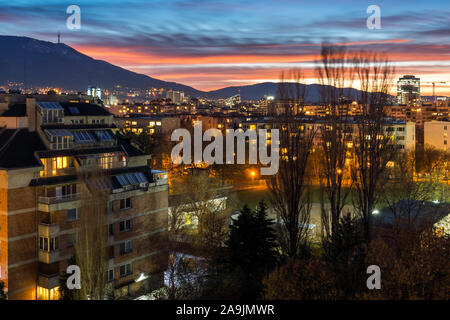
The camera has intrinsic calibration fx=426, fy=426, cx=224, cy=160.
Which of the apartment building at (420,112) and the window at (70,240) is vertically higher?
the apartment building at (420,112)

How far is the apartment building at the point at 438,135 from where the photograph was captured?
5912cm

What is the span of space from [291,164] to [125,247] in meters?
Result: 9.15

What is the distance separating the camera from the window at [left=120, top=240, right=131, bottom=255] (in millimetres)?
19266

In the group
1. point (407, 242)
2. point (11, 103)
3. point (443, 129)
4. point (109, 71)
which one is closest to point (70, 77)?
point (109, 71)

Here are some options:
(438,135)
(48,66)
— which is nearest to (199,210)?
(438,135)

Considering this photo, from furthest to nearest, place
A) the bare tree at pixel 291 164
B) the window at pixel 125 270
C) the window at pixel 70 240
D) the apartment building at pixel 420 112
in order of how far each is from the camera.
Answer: the apartment building at pixel 420 112 < the window at pixel 125 270 < the window at pixel 70 240 < the bare tree at pixel 291 164

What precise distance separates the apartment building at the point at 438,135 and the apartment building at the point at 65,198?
49486mm

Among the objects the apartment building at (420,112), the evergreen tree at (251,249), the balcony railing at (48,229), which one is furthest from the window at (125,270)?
the apartment building at (420,112)

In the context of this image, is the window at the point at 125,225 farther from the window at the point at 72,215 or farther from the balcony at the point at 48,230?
the balcony at the point at 48,230

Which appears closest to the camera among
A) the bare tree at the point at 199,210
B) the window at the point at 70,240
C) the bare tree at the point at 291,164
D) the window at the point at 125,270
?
the bare tree at the point at 291,164

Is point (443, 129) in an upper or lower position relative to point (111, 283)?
upper

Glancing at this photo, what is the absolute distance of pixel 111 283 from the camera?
18.4 metres
